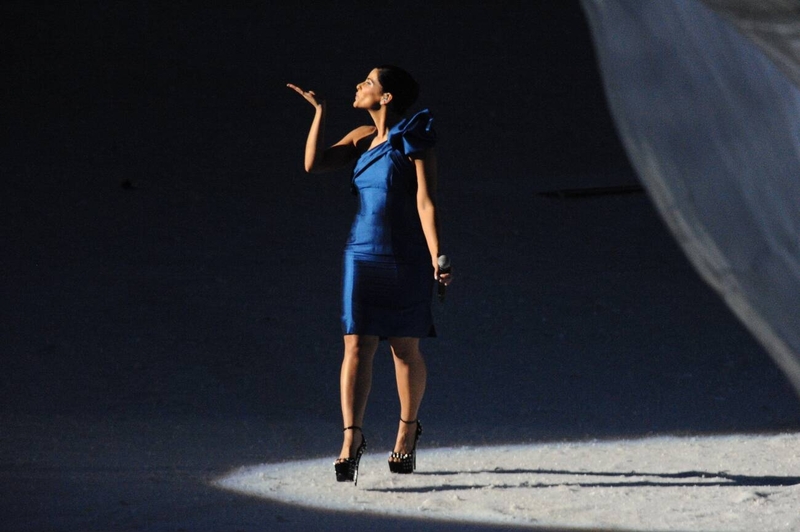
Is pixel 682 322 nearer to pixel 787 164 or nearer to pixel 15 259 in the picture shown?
pixel 15 259

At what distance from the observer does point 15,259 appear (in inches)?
313

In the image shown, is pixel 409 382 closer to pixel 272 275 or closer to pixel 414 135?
pixel 414 135

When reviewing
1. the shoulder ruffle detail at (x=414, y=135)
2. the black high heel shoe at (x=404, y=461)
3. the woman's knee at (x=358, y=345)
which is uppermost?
the shoulder ruffle detail at (x=414, y=135)

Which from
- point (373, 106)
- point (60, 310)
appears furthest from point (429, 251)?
point (60, 310)

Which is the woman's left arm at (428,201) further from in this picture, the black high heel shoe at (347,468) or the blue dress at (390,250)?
the black high heel shoe at (347,468)

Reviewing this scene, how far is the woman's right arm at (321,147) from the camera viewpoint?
157 inches

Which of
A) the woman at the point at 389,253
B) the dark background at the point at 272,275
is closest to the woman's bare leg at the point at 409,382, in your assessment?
the woman at the point at 389,253

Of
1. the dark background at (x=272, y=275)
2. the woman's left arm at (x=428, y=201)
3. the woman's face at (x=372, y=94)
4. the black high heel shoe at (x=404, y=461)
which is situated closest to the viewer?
the woman's left arm at (x=428, y=201)

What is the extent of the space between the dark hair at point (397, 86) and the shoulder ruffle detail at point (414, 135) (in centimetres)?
11

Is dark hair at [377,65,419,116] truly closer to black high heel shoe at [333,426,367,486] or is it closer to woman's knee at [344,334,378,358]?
woman's knee at [344,334,378,358]

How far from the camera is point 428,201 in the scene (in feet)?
12.6

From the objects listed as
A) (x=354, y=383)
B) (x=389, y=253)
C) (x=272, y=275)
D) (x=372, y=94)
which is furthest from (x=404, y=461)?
(x=272, y=275)

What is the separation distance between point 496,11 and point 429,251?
12999mm

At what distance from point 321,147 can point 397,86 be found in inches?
12.5
